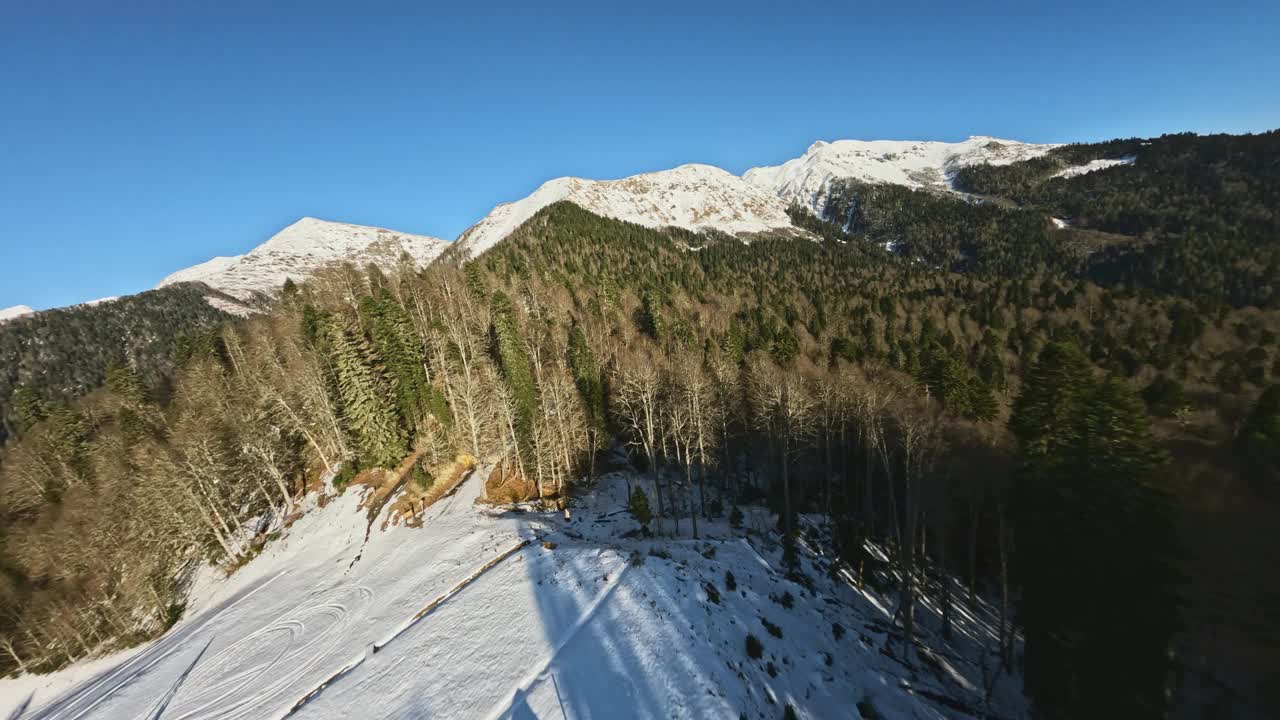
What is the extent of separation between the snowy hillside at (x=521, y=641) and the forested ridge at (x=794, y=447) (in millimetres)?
3280

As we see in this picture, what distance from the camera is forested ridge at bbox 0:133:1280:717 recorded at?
674 inches

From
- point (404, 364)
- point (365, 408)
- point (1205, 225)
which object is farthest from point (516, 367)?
point (1205, 225)

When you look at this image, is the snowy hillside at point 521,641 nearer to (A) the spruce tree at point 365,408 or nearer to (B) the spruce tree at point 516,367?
(A) the spruce tree at point 365,408

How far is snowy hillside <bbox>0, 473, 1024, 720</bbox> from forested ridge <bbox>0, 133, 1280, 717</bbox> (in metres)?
3.28

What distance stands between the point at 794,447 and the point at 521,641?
3204cm

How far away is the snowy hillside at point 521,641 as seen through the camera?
13.7 m

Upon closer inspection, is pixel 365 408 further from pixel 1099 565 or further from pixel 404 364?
pixel 1099 565

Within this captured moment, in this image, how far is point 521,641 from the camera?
15180mm

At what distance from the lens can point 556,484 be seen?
3619 centimetres

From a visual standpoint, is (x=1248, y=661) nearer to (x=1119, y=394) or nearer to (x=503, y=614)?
(x=1119, y=394)

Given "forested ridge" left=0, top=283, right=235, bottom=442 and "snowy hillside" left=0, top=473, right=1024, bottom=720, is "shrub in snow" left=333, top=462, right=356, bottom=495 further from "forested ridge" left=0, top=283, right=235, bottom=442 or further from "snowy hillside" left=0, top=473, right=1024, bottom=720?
"forested ridge" left=0, top=283, right=235, bottom=442

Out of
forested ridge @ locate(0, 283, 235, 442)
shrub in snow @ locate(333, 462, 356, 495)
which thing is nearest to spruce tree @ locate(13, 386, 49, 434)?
shrub in snow @ locate(333, 462, 356, 495)

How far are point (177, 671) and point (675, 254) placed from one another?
480 ft

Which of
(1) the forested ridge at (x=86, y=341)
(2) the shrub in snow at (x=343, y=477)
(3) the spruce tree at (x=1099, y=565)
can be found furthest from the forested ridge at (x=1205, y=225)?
(1) the forested ridge at (x=86, y=341)
